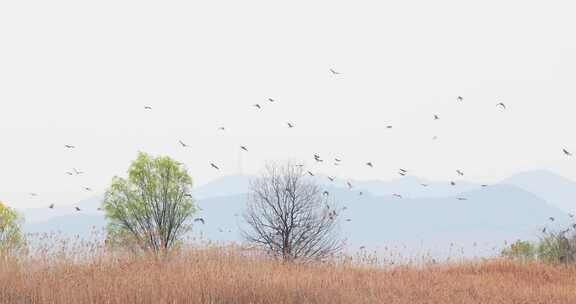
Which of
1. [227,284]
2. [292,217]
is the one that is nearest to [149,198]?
[292,217]

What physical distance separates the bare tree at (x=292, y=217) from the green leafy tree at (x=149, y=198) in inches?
679

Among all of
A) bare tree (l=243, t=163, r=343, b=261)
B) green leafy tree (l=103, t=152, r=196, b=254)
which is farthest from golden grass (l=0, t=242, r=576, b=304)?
green leafy tree (l=103, t=152, r=196, b=254)

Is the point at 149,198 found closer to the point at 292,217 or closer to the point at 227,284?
the point at 292,217

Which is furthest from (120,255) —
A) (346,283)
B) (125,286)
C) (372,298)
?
(372,298)

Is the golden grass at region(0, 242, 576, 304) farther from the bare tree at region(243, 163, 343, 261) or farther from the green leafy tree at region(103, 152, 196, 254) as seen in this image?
the green leafy tree at region(103, 152, 196, 254)

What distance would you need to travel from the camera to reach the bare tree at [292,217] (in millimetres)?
29266

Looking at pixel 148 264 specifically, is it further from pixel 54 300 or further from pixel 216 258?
pixel 54 300

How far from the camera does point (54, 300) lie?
1255 centimetres

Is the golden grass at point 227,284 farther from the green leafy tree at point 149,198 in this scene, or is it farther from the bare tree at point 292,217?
the green leafy tree at point 149,198

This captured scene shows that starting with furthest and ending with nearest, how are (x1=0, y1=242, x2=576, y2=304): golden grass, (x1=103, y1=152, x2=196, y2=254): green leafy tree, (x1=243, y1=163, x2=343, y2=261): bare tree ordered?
(x1=103, y1=152, x2=196, y2=254): green leafy tree → (x1=243, y1=163, x2=343, y2=261): bare tree → (x1=0, y1=242, x2=576, y2=304): golden grass

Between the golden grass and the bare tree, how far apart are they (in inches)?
325

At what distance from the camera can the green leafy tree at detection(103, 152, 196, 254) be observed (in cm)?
4650

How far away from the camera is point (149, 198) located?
46.6 metres

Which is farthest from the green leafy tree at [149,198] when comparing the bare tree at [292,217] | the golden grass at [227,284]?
the golden grass at [227,284]
